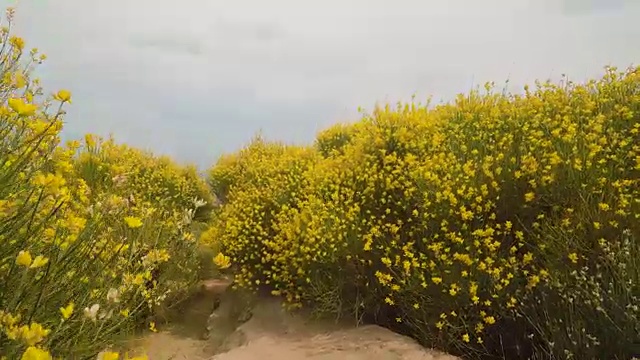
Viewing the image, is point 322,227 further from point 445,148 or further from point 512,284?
point 512,284

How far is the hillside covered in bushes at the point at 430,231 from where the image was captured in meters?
2.34

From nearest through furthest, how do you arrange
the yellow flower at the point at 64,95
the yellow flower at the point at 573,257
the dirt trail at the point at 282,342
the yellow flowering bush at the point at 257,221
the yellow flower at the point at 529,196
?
the yellow flower at the point at 64,95 < the yellow flower at the point at 573,257 < the yellow flower at the point at 529,196 < the dirt trail at the point at 282,342 < the yellow flowering bush at the point at 257,221

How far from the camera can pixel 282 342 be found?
5254mm

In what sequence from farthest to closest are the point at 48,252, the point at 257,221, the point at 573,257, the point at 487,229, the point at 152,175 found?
the point at 152,175
the point at 257,221
the point at 487,229
the point at 573,257
the point at 48,252

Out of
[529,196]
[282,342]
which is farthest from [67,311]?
[282,342]

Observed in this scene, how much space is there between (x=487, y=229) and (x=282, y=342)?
7.99ft

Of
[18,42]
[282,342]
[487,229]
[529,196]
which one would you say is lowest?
[282,342]

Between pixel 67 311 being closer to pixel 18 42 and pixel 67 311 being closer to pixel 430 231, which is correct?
pixel 18 42

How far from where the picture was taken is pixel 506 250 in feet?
13.9

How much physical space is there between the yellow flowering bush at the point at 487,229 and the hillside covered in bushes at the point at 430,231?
2cm

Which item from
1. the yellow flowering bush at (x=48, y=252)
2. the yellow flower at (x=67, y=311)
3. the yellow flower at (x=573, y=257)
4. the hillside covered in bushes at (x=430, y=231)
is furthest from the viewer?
the yellow flower at (x=573, y=257)

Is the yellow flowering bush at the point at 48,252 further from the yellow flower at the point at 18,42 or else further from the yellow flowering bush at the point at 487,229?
the yellow flowering bush at the point at 487,229

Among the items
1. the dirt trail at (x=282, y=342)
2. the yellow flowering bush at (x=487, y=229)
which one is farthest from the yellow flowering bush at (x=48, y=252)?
the yellow flowering bush at (x=487, y=229)

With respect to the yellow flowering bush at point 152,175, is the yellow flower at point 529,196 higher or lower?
lower
